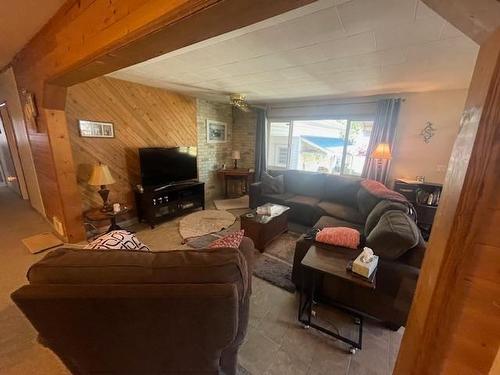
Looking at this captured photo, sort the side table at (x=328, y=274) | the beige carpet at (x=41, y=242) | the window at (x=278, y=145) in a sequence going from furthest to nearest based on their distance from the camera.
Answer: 1. the window at (x=278, y=145)
2. the beige carpet at (x=41, y=242)
3. the side table at (x=328, y=274)

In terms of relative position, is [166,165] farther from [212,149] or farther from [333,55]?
[333,55]

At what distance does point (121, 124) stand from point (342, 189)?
383cm

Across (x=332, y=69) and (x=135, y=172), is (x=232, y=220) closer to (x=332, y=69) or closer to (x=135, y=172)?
(x=135, y=172)

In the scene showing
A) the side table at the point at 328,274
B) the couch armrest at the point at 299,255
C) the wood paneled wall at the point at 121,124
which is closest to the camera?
the side table at the point at 328,274

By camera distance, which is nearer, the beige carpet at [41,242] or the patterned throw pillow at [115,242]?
the patterned throw pillow at [115,242]

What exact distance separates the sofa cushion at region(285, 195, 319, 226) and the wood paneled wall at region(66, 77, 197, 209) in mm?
2583

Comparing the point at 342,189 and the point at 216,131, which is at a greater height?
the point at 216,131

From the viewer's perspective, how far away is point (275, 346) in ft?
4.99

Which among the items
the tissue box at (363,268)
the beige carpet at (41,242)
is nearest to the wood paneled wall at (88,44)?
the beige carpet at (41,242)

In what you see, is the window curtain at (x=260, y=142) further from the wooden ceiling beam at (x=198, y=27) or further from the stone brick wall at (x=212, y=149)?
the wooden ceiling beam at (x=198, y=27)

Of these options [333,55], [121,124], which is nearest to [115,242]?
[333,55]

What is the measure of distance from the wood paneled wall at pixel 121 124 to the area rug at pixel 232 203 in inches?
63.1

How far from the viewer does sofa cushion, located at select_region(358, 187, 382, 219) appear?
8.83ft

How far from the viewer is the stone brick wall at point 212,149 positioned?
4595 mm
